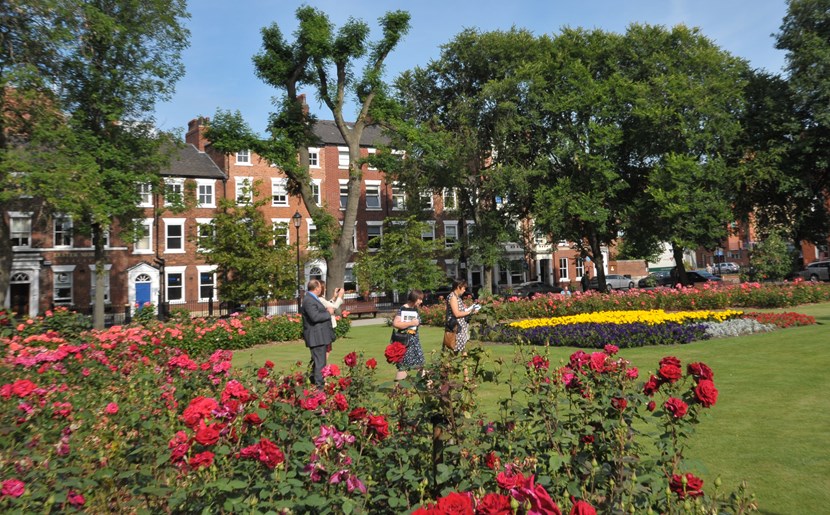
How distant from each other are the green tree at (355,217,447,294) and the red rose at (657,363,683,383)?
3078 cm

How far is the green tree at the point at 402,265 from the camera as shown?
34.7m

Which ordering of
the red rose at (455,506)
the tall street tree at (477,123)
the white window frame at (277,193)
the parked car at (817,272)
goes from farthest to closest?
the parked car at (817,272), the white window frame at (277,193), the tall street tree at (477,123), the red rose at (455,506)

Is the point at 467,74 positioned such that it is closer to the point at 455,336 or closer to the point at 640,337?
the point at 640,337

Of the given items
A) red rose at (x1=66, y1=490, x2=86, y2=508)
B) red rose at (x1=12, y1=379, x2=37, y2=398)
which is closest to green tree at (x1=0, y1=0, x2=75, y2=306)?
red rose at (x1=12, y1=379, x2=37, y2=398)

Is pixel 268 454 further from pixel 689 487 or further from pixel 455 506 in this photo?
pixel 689 487

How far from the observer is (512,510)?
6.54 ft

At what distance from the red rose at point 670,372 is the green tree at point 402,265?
30.8 m

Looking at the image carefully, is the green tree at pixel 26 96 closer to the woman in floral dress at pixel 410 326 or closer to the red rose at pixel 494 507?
the woman in floral dress at pixel 410 326

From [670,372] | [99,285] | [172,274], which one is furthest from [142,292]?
[670,372]

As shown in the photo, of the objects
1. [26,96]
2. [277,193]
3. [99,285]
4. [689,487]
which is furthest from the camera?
[277,193]

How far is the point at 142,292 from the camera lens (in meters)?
37.2

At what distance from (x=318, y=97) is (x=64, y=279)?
70.5 ft

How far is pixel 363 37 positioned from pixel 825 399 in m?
22.9

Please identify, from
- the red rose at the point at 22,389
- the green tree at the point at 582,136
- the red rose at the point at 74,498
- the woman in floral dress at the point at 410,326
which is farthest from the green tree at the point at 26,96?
the green tree at the point at 582,136
